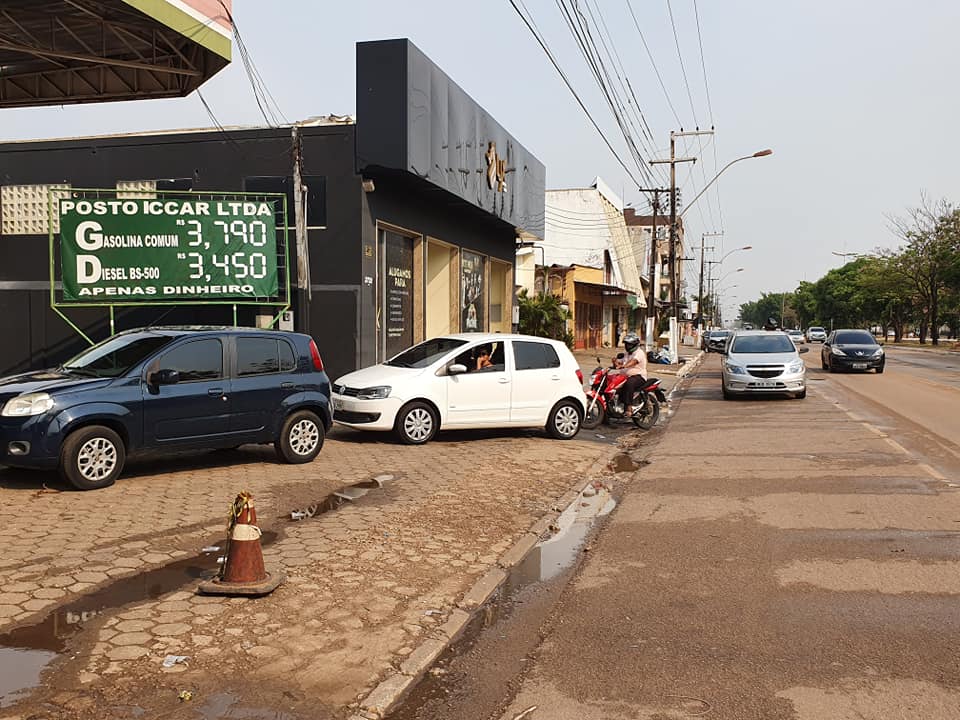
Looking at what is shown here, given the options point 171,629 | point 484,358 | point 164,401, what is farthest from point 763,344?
point 171,629

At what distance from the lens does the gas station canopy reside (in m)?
9.90

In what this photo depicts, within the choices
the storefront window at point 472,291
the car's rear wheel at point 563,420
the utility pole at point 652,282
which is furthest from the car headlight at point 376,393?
the utility pole at point 652,282

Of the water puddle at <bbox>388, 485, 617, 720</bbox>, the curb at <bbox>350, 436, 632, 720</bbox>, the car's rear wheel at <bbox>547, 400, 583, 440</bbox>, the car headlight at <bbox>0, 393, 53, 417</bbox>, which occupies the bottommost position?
the water puddle at <bbox>388, 485, 617, 720</bbox>

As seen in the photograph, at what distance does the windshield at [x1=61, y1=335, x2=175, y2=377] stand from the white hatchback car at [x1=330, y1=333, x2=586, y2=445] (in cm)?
327

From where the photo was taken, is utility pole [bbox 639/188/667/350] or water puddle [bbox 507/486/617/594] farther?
utility pole [bbox 639/188/667/350]

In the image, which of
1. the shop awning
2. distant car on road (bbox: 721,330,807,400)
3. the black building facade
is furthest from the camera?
the shop awning

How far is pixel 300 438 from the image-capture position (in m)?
10.4

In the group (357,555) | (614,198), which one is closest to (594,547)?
(357,555)

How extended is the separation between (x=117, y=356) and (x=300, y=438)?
2.31 metres

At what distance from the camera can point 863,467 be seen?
10.4 meters

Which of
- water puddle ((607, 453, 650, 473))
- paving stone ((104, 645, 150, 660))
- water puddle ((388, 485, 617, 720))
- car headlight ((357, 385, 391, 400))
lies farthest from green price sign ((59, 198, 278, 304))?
paving stone ((104, 645, 150, 660))

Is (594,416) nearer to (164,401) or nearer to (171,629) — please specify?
(164,401)

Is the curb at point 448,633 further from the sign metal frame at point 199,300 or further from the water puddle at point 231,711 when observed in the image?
the sign metal frame at point 199,300

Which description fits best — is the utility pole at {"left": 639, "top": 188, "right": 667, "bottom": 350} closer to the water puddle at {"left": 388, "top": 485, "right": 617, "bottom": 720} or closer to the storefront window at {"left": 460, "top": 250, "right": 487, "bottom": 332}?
the storefront window at {"left": 460, "top": 250, "right": 487, "bottom": 332}
